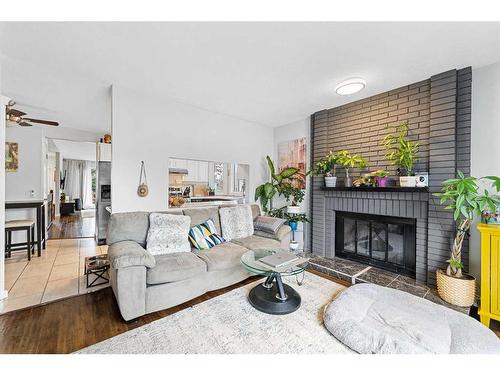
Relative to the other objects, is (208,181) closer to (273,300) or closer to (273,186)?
(273,186)

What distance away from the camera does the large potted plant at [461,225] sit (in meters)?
1.84

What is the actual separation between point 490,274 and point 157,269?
2.91 meters

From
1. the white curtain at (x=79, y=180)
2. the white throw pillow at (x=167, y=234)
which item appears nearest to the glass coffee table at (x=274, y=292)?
the white throw pillow at (x=167, y=234)

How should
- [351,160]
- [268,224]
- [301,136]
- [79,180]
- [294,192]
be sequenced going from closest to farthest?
[351,160] < [268,224] < [294,192] < [301,136] < [79,180]

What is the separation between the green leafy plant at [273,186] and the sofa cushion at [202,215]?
1.27 meters

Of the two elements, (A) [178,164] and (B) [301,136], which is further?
(A) [178,164]

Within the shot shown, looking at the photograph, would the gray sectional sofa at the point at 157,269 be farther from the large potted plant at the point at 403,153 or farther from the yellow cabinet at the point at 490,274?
the yellow cabinet at the point at 490,274

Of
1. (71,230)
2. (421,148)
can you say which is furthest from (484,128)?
(71,230)

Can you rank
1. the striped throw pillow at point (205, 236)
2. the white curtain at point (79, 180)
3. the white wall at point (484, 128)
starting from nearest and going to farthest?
the white wall at point (484, 128)
the striped throw pillow at point (205, 236)
the white curtain at point (79, 180)

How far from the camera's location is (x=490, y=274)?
Result: 1.81 m

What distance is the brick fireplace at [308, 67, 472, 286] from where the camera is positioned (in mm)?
2246

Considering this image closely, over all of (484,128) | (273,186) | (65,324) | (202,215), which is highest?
(484,128)

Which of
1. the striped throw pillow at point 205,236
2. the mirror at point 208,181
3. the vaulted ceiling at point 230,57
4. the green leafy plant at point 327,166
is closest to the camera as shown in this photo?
the vaulted ceiling at point 230,57

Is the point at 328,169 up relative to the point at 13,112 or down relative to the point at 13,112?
down
